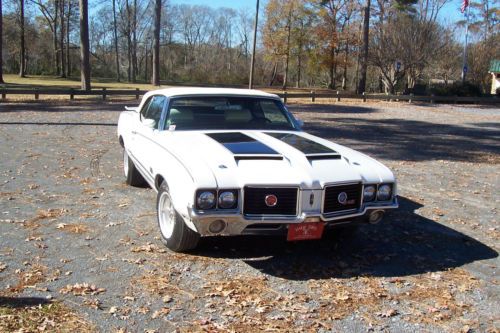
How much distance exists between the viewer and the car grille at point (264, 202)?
4.26 m

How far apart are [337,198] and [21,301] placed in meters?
2.76

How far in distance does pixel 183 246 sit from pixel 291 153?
4.57ft

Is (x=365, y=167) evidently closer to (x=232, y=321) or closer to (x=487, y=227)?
(x=232, y=321)

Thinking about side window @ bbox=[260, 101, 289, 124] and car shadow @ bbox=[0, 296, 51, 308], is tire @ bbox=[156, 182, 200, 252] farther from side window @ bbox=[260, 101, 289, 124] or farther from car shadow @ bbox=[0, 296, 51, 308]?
side window @ bbox=[260, 101, 289, 124]

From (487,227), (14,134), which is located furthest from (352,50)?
(487,227)

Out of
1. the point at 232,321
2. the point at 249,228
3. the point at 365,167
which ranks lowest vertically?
the point at 232,321

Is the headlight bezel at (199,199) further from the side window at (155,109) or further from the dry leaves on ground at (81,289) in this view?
the side window at (155,109)

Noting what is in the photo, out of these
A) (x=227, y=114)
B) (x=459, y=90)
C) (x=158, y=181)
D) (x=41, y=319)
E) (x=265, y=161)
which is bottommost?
(x=41, y=319)

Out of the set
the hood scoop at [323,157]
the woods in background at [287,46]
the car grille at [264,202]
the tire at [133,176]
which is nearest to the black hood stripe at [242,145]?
the hood scoop at [323,157]

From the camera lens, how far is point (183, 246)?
4789 millimetres

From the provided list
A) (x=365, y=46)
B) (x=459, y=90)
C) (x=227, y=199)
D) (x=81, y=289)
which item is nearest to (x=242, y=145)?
(x=227, y=199)

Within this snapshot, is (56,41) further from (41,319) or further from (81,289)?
(41,319)

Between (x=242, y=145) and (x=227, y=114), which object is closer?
(x=242, y=145)

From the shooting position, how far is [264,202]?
14.1 ft
